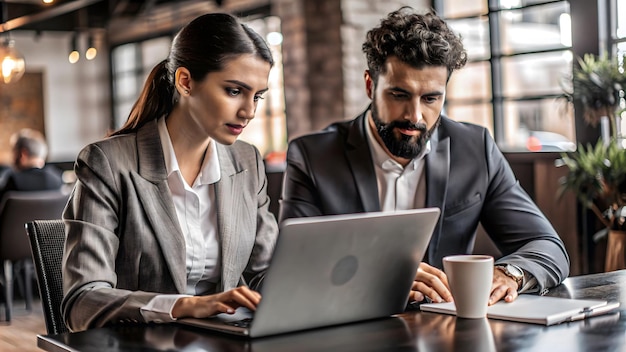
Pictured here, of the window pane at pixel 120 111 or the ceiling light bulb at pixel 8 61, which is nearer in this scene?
the ceiling light bulb at pixel 8 61

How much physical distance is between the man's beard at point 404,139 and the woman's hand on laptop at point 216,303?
0.84 m

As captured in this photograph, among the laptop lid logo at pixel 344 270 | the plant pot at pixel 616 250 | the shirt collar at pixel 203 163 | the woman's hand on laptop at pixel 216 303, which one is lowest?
the plant pot at pixel 616 250

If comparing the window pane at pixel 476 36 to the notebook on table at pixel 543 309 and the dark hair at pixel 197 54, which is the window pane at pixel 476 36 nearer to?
the dark hair at pixel 197 54

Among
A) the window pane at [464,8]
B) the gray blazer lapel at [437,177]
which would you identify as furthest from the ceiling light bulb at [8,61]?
the gray blazer lapel at [437,177]

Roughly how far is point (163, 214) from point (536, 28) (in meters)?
4.10

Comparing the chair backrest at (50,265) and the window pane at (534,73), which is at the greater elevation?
the window pane at (534,73)

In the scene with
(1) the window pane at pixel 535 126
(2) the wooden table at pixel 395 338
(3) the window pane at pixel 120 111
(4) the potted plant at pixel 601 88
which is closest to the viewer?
(2) the wooden table at pixel 395 338

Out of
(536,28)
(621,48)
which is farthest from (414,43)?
(536,28)

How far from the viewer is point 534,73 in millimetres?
5480

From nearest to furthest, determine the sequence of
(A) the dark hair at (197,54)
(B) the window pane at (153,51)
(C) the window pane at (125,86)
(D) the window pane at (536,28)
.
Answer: (A) the dark hair at (197,54) < (D) the window pane at (536,28) < (B) the window pane at (153,51) < (C) the window pane at (125,86)

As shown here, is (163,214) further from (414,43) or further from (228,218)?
(414,43)

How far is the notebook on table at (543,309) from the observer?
4.73 feet

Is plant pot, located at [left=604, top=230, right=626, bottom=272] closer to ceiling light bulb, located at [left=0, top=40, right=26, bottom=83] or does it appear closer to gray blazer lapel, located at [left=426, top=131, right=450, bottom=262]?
gray blazer lapel, located at [left=426, top=131, right=450, bottom=262]

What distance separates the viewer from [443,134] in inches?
91.4
